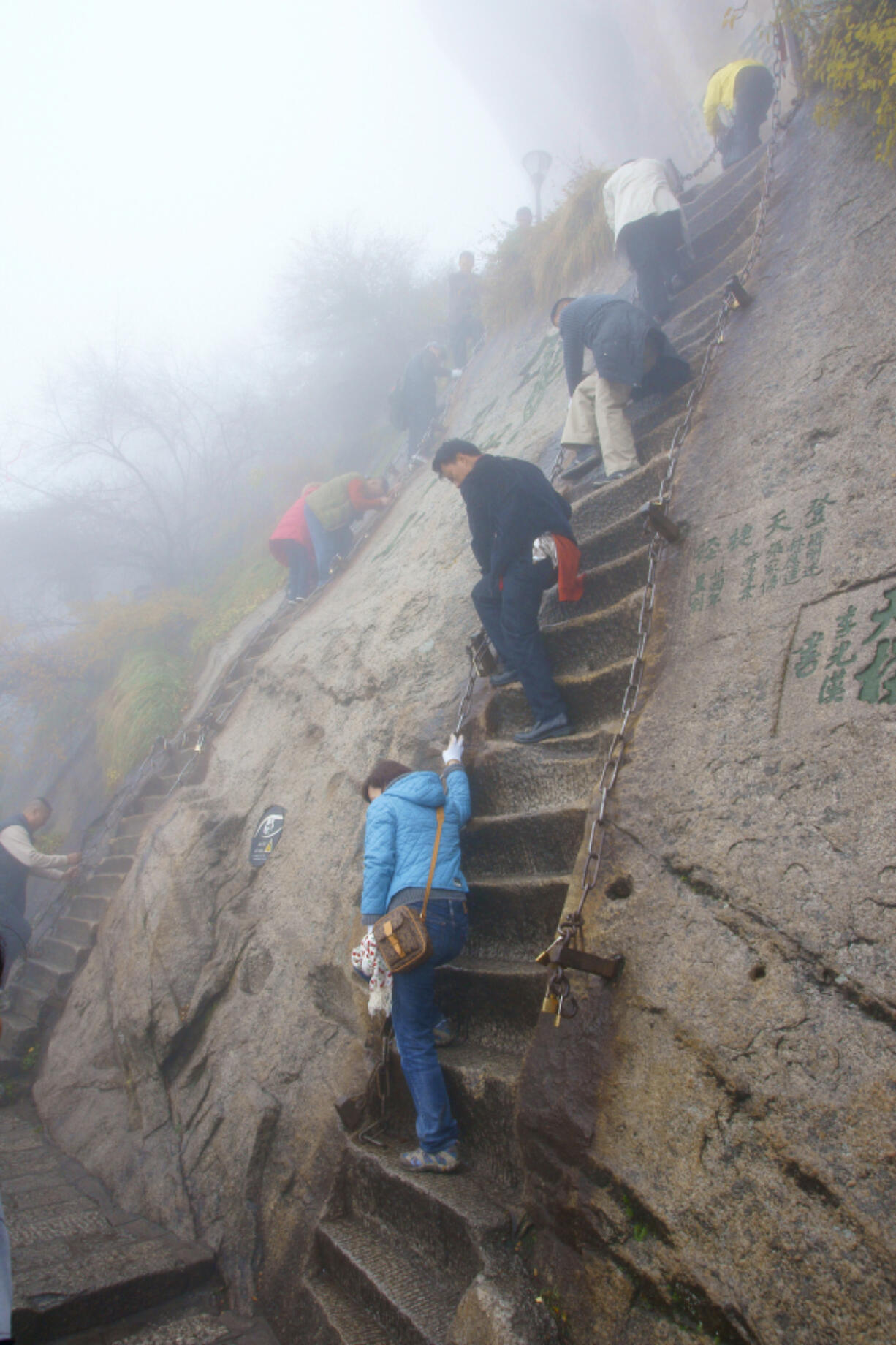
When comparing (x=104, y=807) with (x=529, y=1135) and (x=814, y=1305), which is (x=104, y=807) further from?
(x=814, y=1305)

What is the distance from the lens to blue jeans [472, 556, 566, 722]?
13.5 ft

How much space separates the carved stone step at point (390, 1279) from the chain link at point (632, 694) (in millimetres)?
1305

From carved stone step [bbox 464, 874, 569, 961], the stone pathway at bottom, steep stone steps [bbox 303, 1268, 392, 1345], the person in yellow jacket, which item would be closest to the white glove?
carved stone step [bbox 464, 874, 569, 961]

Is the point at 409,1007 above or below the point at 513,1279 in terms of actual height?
above

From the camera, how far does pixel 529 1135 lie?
2539mm

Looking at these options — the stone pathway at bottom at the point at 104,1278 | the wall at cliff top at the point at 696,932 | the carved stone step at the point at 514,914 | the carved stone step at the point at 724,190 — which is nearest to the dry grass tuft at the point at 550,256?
the carved stone step at the point at 724,190

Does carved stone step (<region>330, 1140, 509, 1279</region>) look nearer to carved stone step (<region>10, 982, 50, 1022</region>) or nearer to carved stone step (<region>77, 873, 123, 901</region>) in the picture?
carved stone step (<region>10, 982, 50, 1022</region>)

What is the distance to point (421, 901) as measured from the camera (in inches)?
128

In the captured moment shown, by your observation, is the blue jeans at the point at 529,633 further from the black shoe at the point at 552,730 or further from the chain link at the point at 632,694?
the chain link at the point at 632,694

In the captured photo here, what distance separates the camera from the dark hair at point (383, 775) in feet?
12.6

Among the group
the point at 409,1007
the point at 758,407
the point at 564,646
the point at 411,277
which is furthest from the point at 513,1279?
the point at 411,277

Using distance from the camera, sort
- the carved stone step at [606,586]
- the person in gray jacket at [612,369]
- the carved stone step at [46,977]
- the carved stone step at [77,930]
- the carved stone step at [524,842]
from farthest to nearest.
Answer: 1. the carved stone step at [77,930]
2. the carved stone step at [46,977]
3. the person in gray jacket at [612,369]
4. the carved stone step at [606,586]
5. the carved stone step at [524,842]

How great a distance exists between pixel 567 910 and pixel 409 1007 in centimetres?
94

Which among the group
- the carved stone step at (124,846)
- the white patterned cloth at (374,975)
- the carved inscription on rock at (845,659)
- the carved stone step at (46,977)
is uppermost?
the carved inscription on rock at (845,659)
